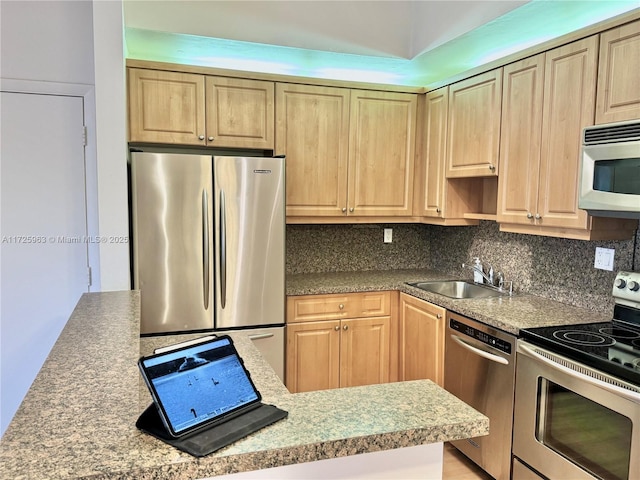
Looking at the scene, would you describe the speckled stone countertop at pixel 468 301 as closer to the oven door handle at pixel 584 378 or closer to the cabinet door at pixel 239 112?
the oven door handle at pixel 584 378

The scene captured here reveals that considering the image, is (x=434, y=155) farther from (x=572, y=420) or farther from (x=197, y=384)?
(x=197, y=384)

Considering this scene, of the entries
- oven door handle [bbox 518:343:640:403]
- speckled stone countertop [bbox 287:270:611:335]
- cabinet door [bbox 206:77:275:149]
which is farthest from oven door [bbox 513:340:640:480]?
cabinet door [bbox 206:77:275:149]

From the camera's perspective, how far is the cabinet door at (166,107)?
282 centimetres

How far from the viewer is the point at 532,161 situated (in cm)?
248

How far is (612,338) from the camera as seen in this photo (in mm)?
2031

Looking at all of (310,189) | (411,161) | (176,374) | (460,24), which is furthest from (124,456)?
A: (411,161)

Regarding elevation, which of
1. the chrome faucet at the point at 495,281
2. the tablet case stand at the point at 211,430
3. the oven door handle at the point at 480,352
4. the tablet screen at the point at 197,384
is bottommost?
the oven door handle at the point at 480,352

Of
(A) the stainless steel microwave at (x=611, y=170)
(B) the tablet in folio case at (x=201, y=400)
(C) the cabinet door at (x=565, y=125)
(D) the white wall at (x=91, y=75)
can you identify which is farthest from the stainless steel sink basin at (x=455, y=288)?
(B) the tablet in folio case at (x=201, y=400)

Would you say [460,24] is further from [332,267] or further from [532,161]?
[332,267]

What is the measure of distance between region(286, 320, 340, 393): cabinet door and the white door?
1.35 meters

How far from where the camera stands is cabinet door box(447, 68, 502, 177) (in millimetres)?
2752

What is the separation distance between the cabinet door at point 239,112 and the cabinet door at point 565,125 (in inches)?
65.2

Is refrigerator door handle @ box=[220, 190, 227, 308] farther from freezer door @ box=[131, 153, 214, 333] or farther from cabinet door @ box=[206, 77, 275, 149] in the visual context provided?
cabinet door @ box=[206, 77, 275, 149]

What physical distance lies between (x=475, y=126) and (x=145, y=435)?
104 inches
